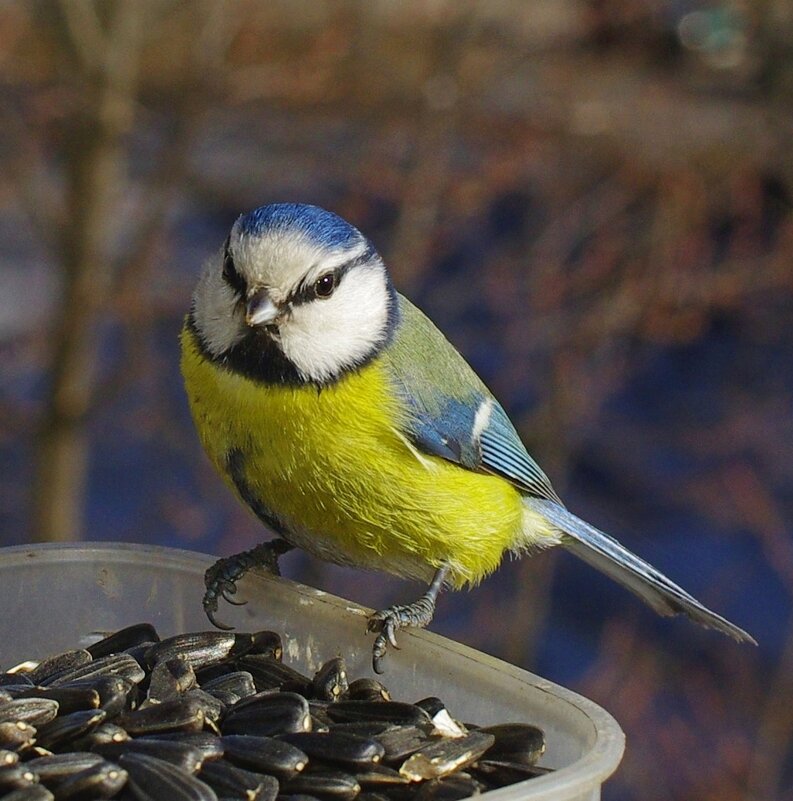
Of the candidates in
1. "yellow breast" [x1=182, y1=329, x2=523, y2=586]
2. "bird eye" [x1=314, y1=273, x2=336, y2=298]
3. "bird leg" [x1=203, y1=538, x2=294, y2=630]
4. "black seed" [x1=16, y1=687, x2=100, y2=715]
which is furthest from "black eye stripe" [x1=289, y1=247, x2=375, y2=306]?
"black seed" [x1=16, y1=687, x2=100, y2=715]

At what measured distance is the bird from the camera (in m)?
2.19

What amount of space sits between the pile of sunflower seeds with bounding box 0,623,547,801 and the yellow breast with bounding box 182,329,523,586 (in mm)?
287

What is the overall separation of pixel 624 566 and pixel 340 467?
31.1 inches

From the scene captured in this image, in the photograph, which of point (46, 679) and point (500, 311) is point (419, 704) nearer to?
point (46, 679)

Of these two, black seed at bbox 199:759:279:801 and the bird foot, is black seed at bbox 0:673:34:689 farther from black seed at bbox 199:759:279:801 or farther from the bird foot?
the bird foot

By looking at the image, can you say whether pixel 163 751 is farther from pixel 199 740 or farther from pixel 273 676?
pixel 273 676

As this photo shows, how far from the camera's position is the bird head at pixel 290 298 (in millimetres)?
2154

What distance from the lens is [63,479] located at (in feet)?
13.4

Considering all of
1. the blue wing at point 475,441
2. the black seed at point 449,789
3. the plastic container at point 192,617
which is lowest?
the black seed at point 449,789

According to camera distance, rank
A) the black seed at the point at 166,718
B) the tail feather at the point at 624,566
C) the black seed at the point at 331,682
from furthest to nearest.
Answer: the tail feather at the point at 624,566, the black seed at the point at 331,682, the black seed at the point at 166,718

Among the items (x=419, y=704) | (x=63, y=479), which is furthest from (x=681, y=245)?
(x=419, y=704)

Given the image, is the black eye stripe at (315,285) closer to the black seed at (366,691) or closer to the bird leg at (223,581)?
the bird leg at (223,581)

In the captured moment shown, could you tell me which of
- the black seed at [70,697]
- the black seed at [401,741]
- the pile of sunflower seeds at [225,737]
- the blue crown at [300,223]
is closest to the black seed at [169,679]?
the pile of sunflower seeds at [225,737]

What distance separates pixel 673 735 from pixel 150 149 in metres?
2.96
